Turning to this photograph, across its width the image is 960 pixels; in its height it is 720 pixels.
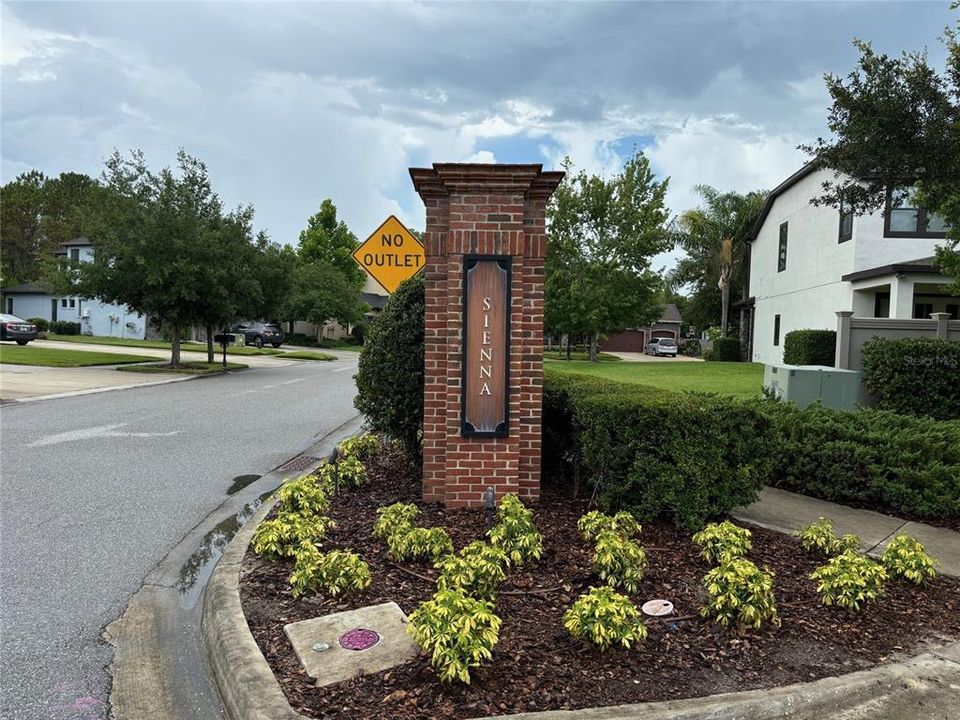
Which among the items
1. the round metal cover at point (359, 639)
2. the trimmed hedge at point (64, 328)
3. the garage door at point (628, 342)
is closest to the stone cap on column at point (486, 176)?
Answer: the round metal cover at point (359, 639)

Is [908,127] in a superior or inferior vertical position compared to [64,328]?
superior

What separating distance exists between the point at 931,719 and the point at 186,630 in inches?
144

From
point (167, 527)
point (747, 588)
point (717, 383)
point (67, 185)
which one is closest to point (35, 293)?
point (67, 185)

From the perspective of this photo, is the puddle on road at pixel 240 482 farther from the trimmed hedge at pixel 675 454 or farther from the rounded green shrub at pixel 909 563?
the rounded green shrub at pixel 909 563

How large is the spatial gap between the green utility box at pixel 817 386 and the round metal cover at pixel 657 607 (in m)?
5.98

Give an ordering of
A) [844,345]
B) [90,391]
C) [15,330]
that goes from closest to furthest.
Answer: [844,345], [90,391], [15,330]

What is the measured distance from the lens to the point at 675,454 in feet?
16.4

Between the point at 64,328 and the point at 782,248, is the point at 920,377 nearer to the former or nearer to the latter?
the point at 782,248

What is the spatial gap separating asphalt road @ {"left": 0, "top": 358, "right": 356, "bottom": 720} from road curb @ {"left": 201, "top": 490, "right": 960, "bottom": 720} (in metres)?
0.59

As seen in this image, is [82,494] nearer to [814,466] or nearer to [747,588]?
[747,588]

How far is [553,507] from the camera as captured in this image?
5.60 meters

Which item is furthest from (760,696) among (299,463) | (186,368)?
(186,368)

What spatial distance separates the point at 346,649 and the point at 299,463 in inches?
223

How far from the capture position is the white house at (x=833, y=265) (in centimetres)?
1927
